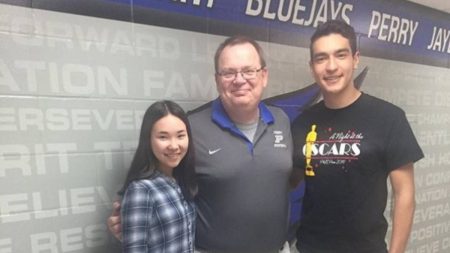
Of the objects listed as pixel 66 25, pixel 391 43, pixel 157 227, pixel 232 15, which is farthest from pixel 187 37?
pixel 391 43

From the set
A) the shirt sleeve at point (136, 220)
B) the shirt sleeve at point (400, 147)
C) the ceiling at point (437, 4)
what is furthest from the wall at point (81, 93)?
the ceiling at point (437, 4)

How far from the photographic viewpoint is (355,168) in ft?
4.78

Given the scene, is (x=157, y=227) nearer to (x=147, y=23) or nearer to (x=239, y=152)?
(x=239, y=152)

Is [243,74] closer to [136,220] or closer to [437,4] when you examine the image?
[136,220]

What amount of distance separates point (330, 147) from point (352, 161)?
0.10 meters

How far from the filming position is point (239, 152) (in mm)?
1427

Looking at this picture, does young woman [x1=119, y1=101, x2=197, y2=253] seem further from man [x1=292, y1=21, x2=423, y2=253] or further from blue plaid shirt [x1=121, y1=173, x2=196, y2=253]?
man [x1=292, y1=21, x2=423, y2=253]

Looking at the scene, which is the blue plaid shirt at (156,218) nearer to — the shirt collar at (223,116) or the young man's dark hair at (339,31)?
the shirt collar at (223,116)

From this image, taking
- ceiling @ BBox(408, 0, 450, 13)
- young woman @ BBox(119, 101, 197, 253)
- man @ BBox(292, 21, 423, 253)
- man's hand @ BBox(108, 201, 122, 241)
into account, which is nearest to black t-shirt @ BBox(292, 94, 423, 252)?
man @ BBox(292, 21, 423, 253)

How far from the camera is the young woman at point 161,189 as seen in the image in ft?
3.96

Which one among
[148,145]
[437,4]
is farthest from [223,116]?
[437,4]

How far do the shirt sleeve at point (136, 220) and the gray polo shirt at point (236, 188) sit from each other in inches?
11.0

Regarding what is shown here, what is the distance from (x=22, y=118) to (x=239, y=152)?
0.83m

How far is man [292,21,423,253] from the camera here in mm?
1431
